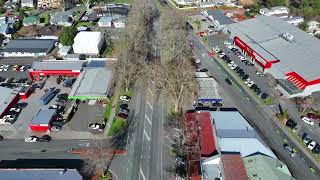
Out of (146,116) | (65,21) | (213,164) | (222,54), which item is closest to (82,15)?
(65,21)

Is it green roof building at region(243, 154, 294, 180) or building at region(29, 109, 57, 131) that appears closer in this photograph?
green roof building at region(243, 154, 294, 180)

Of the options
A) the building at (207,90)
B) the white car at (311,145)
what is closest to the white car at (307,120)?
the white car at (311,145)

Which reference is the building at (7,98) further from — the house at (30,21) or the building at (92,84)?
the house at (30,21)

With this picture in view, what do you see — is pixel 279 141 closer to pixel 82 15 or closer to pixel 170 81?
pixel 170 81

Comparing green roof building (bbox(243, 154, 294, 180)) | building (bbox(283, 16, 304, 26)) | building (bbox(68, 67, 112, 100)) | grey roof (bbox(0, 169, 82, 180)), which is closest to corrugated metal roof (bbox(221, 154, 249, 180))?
green roof building (bbox(243, 154, 294, 180))

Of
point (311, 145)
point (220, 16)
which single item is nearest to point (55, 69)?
point (220, 16)

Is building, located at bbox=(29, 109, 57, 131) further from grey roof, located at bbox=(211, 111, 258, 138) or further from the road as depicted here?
the road
